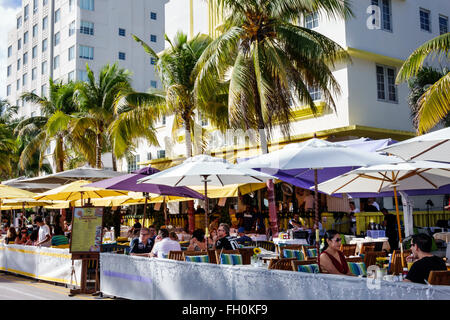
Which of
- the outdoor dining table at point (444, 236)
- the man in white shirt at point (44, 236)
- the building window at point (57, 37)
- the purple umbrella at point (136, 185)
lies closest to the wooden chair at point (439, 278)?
the purple umbrella at point (136, 185)

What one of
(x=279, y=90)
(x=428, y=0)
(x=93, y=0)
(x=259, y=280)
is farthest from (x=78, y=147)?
(x=93, y=0)

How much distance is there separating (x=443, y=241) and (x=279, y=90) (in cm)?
702

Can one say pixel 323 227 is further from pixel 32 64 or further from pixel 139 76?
pixel 32 64

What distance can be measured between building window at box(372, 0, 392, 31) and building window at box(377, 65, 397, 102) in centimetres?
202

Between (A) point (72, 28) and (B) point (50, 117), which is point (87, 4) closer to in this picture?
(A) point (72, 28)

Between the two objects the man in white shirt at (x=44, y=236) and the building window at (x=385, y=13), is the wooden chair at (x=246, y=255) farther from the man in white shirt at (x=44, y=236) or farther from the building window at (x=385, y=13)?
the building window at (x=385, y=13)

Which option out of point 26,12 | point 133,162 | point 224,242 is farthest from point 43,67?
point 224,242

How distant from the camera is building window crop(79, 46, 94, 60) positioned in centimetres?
5475

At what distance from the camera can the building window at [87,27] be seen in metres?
55.1

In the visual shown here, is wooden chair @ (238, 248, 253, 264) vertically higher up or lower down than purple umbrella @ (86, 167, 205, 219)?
lower down

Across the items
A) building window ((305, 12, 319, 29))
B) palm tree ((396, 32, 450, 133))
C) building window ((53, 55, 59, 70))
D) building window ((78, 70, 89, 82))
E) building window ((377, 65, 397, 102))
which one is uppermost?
building window ((53, 55, 59, 70))

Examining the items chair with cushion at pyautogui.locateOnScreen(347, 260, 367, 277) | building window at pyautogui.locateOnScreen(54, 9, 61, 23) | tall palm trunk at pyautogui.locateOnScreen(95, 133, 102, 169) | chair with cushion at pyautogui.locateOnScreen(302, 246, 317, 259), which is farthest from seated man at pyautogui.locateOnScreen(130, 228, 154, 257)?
building window at pyautogui.locateOnScreen(54, 9, 61, 23)

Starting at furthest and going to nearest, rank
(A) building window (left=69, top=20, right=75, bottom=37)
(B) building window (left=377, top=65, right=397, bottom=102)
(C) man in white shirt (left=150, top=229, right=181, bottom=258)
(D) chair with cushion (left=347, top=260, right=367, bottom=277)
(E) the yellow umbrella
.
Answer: (A) building window (left=69, top=20, right=75, bottom=37) < (B) building window (left=377, top=65, right=397, bottom=102) < (E) the yellow umbrella < (C) man in white shirt (left=150, top=229, right=181, bottom=258) < (D) chair with cushion (left=347, top=260, right=367, bottom=277)

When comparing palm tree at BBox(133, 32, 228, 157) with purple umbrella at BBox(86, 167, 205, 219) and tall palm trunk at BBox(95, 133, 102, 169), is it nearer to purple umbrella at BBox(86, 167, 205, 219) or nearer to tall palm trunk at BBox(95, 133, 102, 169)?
purple umbrella at BBox(86, 167, 205, 219)
